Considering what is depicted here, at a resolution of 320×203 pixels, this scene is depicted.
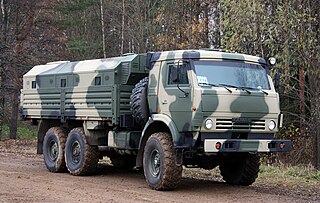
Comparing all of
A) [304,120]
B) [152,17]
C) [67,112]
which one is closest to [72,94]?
[67,112]

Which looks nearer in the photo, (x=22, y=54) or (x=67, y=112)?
(x=67, y=112)

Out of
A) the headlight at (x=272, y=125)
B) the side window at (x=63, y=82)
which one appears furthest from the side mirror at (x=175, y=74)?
the side window at (x=63, y=82)

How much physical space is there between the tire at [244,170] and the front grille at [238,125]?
1045mm

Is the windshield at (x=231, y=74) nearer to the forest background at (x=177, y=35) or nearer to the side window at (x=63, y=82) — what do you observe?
the side window at (x=63, y=82)

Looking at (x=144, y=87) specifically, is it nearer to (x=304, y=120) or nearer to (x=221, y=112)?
(x=221, y=112)

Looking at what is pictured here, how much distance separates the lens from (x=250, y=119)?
38.4 feet

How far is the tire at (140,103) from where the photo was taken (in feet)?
41.3

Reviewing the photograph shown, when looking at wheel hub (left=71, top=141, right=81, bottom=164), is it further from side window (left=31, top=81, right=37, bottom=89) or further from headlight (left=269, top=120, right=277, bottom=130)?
headlight (left=269, top=120, right=277, bottom=130)

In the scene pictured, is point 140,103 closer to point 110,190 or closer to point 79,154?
point 110,190

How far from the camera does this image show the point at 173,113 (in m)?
11.8

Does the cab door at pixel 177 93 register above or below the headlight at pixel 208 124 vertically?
above

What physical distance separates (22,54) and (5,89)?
2.02 m

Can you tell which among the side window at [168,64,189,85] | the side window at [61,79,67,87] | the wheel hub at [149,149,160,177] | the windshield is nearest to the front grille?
the windshield

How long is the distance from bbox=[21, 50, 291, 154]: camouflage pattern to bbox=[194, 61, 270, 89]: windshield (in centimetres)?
10
